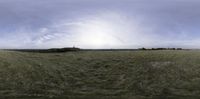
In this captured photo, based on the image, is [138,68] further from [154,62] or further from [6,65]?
[6,65]

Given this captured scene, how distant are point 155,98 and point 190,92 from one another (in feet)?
12.2

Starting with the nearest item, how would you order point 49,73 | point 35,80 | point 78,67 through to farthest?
point 35,80, point 49,73, point 78,67

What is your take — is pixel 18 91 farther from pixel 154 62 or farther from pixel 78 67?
pixel 154 62

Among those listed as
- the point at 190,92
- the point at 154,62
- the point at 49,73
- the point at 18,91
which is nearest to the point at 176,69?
the point at 154,62

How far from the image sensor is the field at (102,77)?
91.0 feet

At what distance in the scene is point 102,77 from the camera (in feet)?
109

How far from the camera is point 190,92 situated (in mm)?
28219

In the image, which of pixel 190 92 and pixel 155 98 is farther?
pixel 190 92

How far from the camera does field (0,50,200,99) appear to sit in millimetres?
27750

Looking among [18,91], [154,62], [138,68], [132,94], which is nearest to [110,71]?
[138,68]

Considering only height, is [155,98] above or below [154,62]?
below

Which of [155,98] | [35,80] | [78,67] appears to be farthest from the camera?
[78,67]

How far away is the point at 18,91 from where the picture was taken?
92.1 ft

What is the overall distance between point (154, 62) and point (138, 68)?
114 inches
